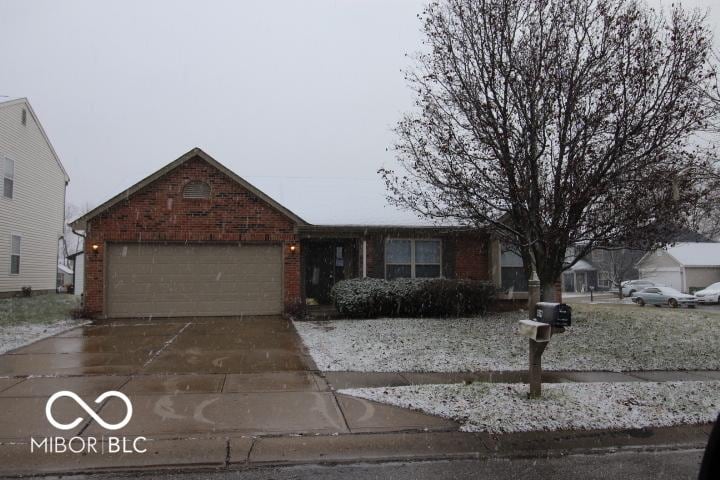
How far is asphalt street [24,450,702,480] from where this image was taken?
4.57 meters

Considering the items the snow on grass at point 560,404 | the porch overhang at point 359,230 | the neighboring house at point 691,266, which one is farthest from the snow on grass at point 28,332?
the neighboring house at point 691,266

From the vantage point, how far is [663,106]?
33.7 ft

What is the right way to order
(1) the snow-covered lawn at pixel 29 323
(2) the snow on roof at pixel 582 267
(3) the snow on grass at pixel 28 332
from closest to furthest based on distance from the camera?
(3) the snow on grass at pixel 28 332, (1) the snow-covered lawn at pixel 29 323, (2) the snow on roof at pixel 582 267

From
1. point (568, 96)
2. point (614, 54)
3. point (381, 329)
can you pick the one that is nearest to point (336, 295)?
point (381, 329)

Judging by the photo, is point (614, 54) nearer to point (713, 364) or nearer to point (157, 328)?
point (713, 364)

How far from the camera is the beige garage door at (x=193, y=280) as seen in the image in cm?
1500

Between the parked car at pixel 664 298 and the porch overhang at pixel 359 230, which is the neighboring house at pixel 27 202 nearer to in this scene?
the porch overhang at pixel 359 230

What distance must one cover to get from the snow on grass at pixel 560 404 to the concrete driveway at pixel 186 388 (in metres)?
0.37

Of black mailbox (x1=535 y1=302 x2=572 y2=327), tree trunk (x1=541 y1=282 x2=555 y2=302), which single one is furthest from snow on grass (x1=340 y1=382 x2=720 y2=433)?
tree trunk (x1=541 y1=282 x2=555 y2=302)

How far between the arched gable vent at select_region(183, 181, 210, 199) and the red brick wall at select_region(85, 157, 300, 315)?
0.12 meters

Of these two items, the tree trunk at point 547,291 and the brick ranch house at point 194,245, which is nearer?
the tree trunk at point 547,291

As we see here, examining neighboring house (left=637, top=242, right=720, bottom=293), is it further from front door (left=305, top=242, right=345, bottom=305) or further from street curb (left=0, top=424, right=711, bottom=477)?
street curb (left=0, top=424, right=711, bottom=477)

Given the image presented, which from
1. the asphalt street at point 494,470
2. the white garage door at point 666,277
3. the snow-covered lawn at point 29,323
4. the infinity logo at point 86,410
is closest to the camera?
the asphalt street at point 494,470

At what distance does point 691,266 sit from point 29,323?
43.1m
